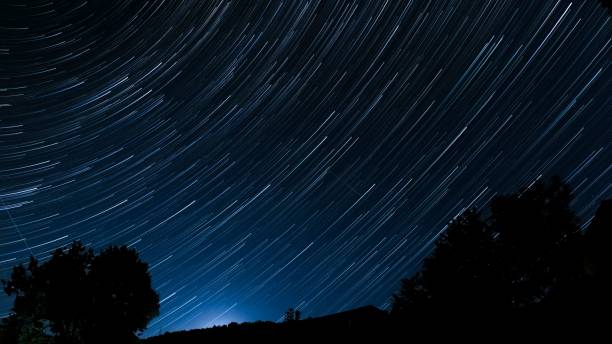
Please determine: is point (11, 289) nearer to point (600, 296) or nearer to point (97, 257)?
point (97, 257)

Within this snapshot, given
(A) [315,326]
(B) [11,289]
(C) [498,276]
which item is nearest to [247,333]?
(A) [315,326]

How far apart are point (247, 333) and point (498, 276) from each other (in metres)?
11.2

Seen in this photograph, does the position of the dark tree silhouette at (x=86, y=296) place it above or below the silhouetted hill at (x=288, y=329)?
above

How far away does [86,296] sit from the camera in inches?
608

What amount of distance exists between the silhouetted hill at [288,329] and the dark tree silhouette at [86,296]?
1.98m

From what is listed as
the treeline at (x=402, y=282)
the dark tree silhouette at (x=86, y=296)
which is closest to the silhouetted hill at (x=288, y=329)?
the treeline at (x=402, y=282)

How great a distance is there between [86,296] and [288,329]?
326 inches

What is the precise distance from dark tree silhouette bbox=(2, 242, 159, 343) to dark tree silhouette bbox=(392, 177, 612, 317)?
11057 mm

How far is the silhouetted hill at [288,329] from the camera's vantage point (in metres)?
15.1

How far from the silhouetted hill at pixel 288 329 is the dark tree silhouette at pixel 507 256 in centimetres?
160

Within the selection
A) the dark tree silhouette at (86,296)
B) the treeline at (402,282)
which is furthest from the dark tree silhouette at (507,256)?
the dark tree silhouette at (86,296)

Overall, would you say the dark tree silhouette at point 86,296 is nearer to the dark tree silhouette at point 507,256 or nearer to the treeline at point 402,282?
the treeline at point 402,282

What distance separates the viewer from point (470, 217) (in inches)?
739

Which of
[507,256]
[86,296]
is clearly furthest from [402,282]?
[86,296]
